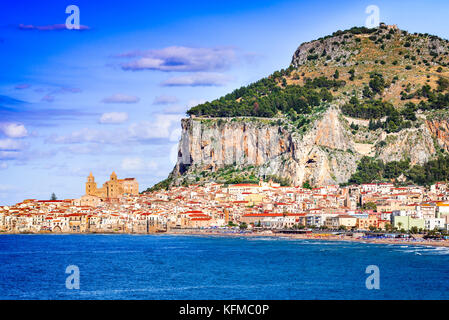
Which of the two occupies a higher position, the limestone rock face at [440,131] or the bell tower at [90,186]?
the limestone rock face at [440,131]

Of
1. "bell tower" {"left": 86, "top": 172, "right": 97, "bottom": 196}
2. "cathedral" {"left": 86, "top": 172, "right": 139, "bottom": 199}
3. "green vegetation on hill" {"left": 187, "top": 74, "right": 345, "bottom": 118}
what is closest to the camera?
"cathedral" {"left": 86, "top": 172, "right": 139, "bottom": 199}

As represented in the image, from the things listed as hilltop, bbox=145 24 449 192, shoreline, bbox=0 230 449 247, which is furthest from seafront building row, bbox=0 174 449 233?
hilltop, bbox=145 24 449 192

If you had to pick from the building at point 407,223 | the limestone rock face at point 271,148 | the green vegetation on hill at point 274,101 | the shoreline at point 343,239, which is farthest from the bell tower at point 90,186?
the building at point 407,223

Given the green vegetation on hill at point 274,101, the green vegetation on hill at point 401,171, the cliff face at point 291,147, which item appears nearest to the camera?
the green vegetation on hill at point 401,171

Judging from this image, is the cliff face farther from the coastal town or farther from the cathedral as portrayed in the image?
the cathedral

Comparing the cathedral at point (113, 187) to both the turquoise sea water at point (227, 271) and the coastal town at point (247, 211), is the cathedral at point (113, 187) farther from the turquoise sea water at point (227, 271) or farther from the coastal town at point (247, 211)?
the turquoise sea water at point (227, 271)

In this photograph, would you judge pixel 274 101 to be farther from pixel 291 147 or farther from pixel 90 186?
pixel 90 186

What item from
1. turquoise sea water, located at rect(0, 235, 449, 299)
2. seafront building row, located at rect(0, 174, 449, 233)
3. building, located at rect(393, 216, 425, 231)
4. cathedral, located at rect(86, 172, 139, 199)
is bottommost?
turquoise sea water, located at rect(0, 235, 449, 299)
